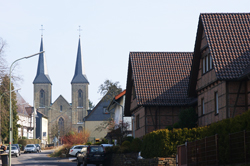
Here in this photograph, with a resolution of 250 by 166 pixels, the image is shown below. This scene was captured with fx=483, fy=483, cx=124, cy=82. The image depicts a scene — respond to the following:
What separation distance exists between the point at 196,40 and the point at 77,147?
81.4ft

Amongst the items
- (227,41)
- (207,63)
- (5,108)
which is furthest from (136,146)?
(5,108)

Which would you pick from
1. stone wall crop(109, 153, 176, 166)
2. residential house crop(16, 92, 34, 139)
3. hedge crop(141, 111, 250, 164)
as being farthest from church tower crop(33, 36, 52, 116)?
hedge crop(141, 111, 250, 164)

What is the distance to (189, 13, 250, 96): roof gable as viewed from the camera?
24877 millimetres

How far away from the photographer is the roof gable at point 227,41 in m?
24.9

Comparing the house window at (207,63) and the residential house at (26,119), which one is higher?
the house window at (207,63)

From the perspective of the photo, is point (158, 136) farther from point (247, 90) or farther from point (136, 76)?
point (136, 76)

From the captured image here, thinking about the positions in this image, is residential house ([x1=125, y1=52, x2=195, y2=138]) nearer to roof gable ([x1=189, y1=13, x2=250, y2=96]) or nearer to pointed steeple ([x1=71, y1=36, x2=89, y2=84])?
roof gable ([x1=189, y1=13, x2=250, y2=96])

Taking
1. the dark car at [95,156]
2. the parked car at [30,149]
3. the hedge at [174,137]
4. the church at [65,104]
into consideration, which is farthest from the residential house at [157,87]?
the church at [65,104]

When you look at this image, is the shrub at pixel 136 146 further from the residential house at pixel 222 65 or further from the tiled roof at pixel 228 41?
the tiled roof at pixel 228 41

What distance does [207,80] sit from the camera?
27312 millimetres

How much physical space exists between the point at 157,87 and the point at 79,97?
359 ft

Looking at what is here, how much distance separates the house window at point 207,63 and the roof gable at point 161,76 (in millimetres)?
7211

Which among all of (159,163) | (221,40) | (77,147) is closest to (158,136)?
(159,163)

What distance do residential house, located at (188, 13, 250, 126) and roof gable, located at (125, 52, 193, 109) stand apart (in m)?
6.09
